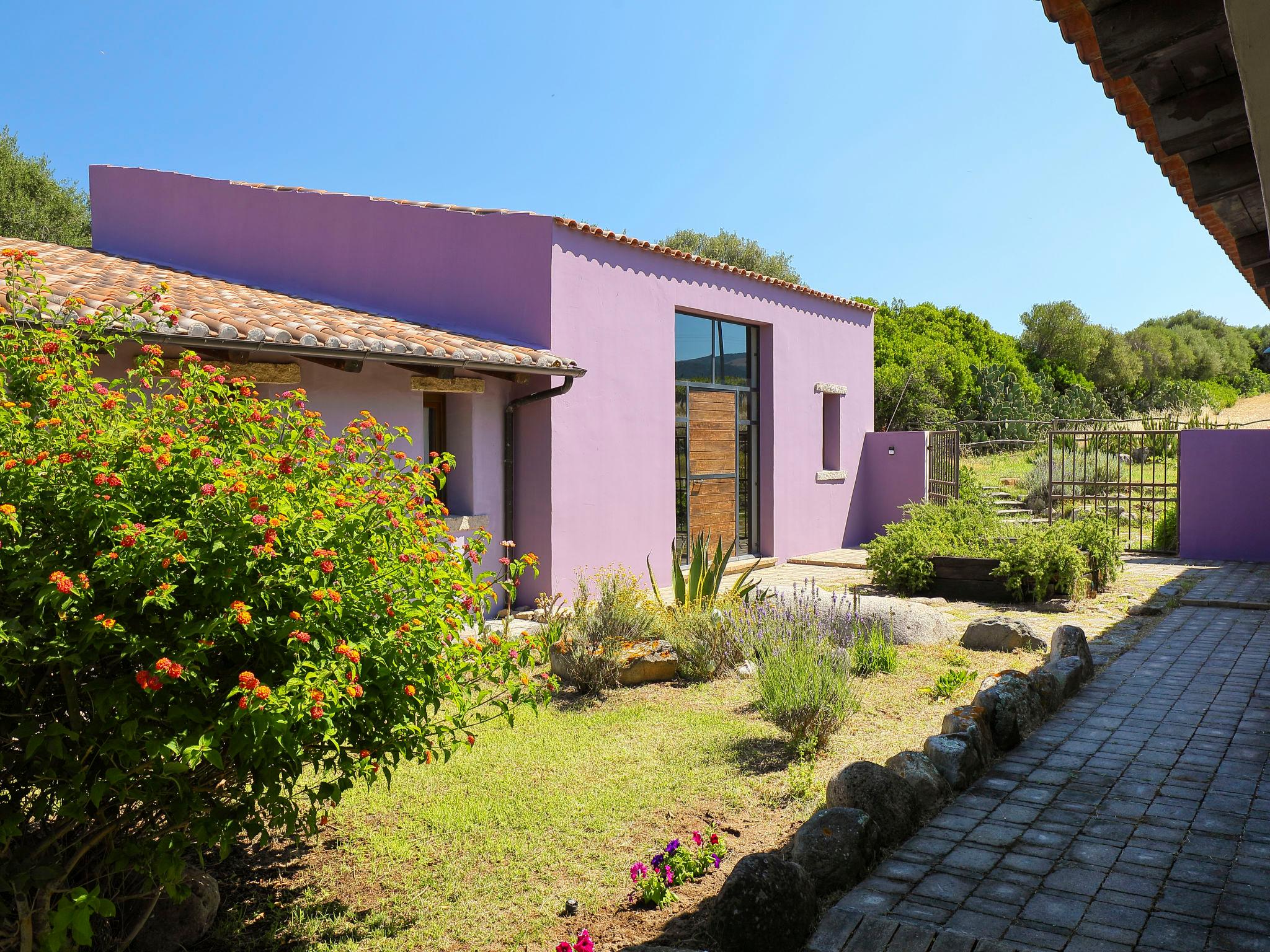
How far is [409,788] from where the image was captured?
15.6 ft

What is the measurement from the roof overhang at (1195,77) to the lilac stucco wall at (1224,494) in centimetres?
1062

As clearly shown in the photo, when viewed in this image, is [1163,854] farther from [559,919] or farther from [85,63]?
[85,63]

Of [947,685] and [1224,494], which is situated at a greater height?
[1224,494]

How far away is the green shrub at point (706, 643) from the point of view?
272 inches

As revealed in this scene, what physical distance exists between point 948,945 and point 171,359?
6958 millimetres

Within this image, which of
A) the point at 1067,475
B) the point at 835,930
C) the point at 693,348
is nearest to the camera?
the point at 835,930

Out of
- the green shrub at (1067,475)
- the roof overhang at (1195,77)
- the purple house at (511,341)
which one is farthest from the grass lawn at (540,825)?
the green shrub at (1067,475)

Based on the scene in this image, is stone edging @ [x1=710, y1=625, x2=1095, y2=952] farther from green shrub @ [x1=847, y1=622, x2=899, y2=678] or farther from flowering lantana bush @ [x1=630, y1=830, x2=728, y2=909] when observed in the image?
green shrub @ [x1=847, y1=622, x2=899, y2=678]

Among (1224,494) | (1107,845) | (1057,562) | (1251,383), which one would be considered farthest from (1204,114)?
(1251,383)

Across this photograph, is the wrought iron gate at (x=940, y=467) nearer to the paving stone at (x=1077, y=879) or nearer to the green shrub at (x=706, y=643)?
the green shrub at (x=706, y=643)

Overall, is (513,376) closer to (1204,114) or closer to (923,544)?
(923,544)

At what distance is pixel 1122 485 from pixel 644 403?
10.2 m

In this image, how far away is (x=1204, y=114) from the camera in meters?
3.43

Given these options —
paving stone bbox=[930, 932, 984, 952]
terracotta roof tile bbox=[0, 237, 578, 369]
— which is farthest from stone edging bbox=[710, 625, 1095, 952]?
terracotta roof tile bbox=[0, 237, 578, 369]
